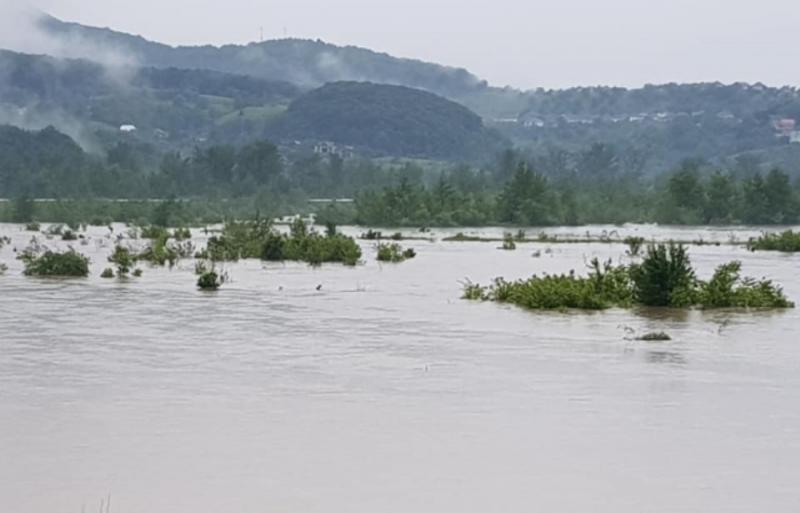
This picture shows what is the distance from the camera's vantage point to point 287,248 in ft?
124

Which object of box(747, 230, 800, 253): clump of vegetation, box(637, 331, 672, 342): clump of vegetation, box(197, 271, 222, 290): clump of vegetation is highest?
box(747, 230, 800, 253): clump of vegetation

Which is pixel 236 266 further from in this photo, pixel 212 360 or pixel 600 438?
pixel 600 438

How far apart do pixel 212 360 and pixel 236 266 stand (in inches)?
689

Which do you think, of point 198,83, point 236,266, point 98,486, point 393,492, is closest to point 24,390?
point 98,486

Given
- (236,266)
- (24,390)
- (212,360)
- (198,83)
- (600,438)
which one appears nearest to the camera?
(600,438)

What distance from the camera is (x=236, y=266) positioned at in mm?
35375

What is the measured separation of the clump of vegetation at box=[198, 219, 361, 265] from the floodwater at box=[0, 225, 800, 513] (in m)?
10.8

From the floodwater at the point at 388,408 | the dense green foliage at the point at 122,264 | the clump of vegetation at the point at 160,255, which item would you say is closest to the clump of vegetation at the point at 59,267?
the dense green foliage at the point at 122,264

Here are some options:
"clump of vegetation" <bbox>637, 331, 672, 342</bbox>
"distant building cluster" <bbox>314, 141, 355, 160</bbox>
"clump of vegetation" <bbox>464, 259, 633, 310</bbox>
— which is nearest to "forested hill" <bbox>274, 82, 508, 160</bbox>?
"distant building cluster" <bbox>314, 141, 355, 160</bbox>

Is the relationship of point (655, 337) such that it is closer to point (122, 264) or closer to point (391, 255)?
point (122, 264)

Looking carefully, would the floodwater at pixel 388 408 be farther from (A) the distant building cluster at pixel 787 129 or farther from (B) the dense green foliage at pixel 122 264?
(A) the distant building cluster at pixel 787 129

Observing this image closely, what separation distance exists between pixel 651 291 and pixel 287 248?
1428cm

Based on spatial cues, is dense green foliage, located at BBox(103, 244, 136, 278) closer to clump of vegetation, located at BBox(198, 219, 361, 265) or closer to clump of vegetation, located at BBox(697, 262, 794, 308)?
clump of vegetation, located at BBox(198, 219, 361, 265)

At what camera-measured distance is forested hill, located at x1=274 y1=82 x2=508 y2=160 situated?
150 m
